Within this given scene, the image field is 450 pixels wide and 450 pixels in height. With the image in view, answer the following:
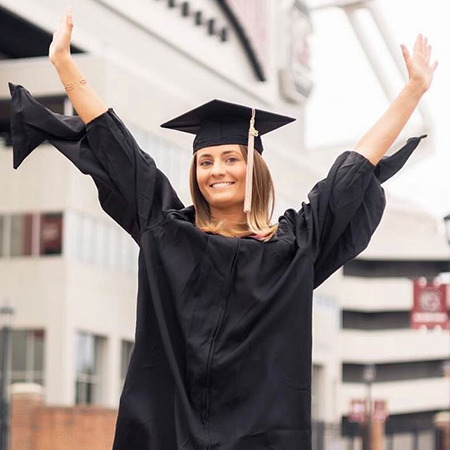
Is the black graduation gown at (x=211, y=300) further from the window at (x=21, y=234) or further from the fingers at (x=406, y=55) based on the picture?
the window at (x=21, y=234)

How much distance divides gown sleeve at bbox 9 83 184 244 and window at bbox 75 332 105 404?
37486 mm

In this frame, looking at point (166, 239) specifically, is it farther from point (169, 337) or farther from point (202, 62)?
point (202, 62)

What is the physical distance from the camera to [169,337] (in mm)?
4035

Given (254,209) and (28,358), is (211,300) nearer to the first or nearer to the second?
(254,209)

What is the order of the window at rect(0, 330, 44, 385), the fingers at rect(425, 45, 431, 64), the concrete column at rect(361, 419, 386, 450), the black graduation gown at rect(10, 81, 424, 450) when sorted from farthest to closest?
1. the concrete column at rect(361, 419, 386, 450)
2. the window at rect(0, 330, 44, 385)
3. the fingers at rect(425, 45, 431, 64)
4. the black graduation gown at rect(10, 81, 424, 450)

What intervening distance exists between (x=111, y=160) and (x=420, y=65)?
1.03 metres

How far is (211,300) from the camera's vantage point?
160 inches

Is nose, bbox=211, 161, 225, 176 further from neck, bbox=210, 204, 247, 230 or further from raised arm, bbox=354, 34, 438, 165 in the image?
raised arm, bbox=354, 34, 438, 165

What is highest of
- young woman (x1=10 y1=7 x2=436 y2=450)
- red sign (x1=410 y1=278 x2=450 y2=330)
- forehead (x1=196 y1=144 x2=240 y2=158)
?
red sign (x1=410 y1=278 x2=450 y2=330)

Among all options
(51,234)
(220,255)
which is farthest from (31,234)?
(220,255)

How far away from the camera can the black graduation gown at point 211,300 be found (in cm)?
397

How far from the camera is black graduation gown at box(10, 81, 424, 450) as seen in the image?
13.0 feet

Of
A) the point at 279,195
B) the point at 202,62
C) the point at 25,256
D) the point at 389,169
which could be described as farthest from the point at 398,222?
the point at 389,169

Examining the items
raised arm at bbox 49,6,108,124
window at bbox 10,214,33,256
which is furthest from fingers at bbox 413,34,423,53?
window at bbox 10,214,33,256
